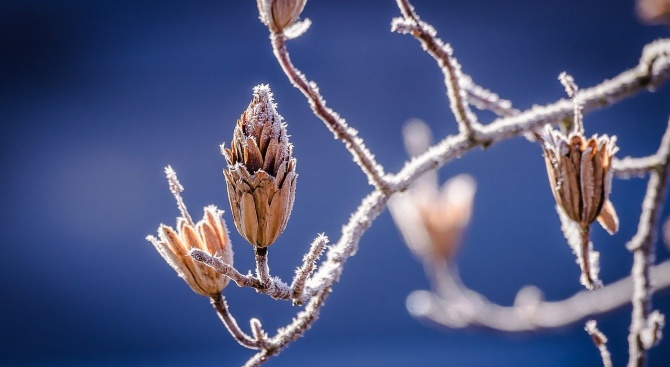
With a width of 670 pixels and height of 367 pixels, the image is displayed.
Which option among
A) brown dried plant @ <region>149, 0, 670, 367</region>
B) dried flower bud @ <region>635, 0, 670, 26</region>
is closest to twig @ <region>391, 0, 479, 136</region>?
brown dried plant @ <region>149, 0, 670, 367</region>

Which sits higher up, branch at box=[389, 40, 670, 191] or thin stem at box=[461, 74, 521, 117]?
thin stem at box=[461, 74, 521, 117]

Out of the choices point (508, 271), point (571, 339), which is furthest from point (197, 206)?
point (571, 339)

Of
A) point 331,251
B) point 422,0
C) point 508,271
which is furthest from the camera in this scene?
point 508,271

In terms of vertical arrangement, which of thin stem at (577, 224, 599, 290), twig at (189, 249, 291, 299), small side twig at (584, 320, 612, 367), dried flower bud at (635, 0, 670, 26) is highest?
dried flower bud at (635, 0, 670, 26)

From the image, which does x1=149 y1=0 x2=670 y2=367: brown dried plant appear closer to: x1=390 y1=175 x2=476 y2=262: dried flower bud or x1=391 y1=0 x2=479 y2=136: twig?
x1=391 y1=0 x2=479 y2=136: twig

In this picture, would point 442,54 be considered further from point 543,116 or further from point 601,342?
point 601,342

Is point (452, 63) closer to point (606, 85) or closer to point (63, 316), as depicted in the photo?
point (606, 85)

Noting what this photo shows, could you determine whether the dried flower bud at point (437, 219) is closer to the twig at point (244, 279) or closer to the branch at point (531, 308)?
the branch at point (531, 308)
